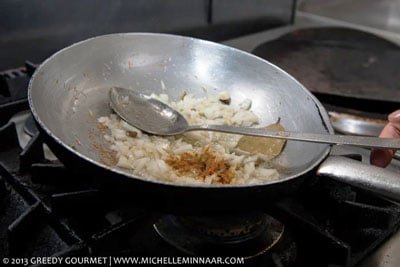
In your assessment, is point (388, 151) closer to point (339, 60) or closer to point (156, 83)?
point (156, 83)

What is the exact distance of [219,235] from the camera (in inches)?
20.9

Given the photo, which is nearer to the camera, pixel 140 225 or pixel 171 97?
pixel 140 225

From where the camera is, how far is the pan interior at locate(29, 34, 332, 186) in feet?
1.98

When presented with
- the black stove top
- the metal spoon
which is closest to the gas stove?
the black stove top

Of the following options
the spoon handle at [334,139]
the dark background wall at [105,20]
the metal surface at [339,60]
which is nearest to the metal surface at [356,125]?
the metal surface at [339,60]

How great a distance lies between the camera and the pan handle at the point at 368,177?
1.52ft

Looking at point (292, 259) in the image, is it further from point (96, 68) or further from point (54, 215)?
point (96, 68)

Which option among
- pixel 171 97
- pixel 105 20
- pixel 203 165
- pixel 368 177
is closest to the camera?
pixel 368 177

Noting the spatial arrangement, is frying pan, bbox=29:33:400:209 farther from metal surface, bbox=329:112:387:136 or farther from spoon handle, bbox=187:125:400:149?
metal surface, bbox=329:112:387:136

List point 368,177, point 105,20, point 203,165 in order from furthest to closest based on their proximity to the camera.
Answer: point 105,20, point 203,165, point 368,177

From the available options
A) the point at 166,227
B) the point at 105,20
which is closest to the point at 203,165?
the point at 166,227

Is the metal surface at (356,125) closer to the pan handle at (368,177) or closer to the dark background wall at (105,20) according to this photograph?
the pan handle at (368,177)

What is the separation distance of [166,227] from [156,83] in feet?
0.95

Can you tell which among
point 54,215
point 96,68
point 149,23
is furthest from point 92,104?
point 149,23
